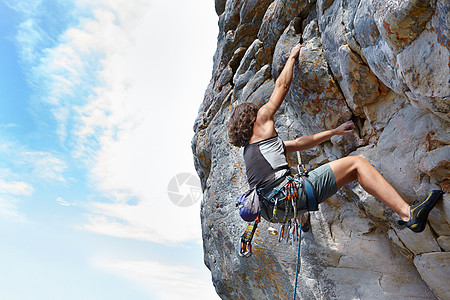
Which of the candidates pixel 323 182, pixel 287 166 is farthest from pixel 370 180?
pixel 287 166

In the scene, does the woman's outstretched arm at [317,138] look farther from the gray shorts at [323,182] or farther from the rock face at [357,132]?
the gray shorts at [323,182]

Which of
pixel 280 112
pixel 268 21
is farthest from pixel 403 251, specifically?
pixel 268 21

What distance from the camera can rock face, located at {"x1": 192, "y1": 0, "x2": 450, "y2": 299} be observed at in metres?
2.58

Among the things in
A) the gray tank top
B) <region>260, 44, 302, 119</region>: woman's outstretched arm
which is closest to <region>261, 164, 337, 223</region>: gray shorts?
the gray tank top

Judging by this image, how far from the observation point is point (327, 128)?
4.31 m

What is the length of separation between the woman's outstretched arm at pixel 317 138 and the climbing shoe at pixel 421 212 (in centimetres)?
129

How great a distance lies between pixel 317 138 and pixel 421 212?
5.20 ft

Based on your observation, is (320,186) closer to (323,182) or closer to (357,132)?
(323,182)

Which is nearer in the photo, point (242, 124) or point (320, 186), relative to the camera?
point (320, 186)

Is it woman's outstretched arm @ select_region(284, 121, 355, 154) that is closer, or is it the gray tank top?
the gray tank top

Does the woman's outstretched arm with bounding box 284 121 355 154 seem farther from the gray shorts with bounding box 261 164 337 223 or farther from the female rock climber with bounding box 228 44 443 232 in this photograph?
the gray shorts with bounding box 261 164 337 223

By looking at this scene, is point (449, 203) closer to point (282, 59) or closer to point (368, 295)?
point (368, 295)

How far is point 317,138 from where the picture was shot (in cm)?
409

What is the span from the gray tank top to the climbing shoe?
1309 millimetres
